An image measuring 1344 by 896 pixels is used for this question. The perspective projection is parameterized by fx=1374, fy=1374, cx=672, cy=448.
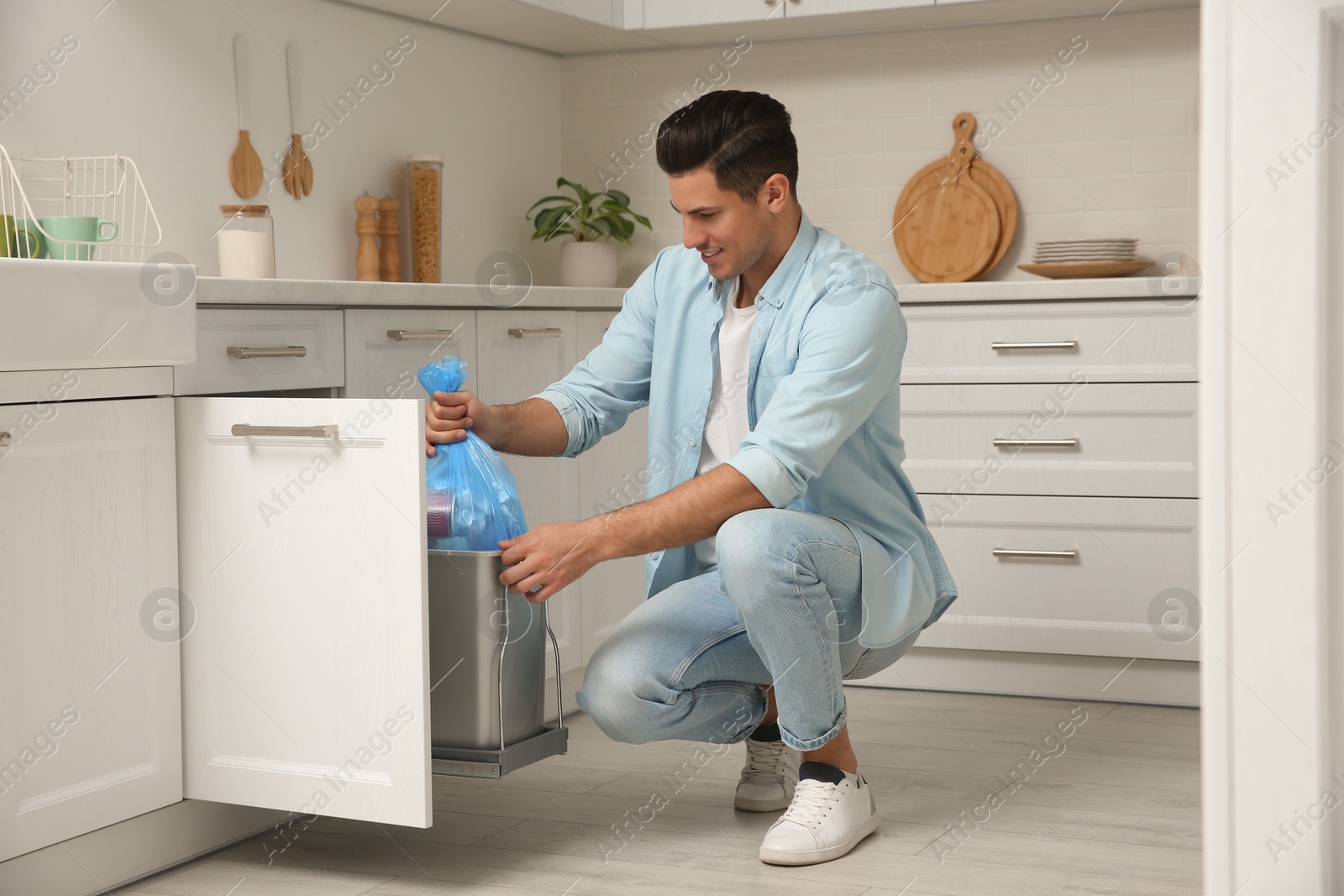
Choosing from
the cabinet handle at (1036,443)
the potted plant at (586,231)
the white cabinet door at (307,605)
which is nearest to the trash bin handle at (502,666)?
the white cabinet door at (307,605)

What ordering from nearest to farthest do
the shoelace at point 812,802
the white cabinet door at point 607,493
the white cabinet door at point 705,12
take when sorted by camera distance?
the shoelace at point 812,802 < the white cabinet door at point 607,493 < the white cabinet door at point 705,12

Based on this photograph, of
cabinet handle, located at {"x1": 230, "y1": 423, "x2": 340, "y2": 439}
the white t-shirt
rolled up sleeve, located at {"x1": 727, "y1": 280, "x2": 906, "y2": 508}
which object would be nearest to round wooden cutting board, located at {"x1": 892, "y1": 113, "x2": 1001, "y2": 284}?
the white t-shirt

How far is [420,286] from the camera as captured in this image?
235 centimetres

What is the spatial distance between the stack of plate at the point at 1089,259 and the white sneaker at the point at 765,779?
4.71ft

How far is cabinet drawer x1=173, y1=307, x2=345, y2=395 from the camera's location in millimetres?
1938

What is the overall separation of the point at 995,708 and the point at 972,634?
182mm

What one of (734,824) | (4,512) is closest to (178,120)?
(4,512)

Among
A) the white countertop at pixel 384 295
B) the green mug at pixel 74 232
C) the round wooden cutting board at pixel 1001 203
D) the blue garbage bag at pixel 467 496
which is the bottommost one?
the blue garbage bag at pixel 467 496

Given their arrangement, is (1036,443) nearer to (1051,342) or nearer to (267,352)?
(1051,342)

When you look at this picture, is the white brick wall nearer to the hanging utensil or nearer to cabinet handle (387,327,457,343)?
the hanging utensil

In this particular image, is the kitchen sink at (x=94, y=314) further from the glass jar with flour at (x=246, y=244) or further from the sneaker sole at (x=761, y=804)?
the sneaker sole at (x=761, y=804)

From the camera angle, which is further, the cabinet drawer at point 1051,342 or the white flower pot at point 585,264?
the white flower pot at point 585,264

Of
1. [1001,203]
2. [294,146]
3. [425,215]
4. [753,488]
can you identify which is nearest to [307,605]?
[753,488]

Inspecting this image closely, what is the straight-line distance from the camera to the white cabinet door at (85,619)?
1673mm
